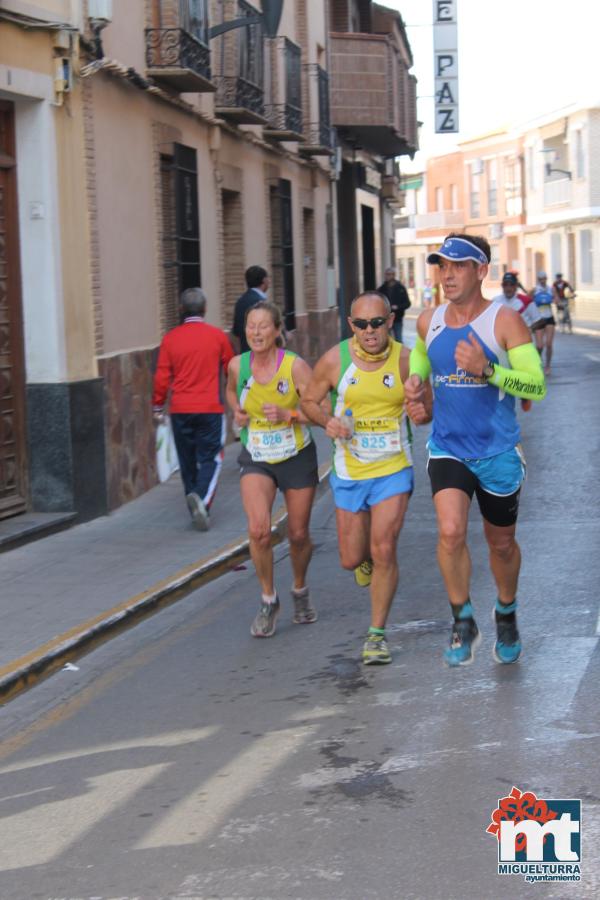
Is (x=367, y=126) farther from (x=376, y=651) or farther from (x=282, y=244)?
(x=376, y=651)

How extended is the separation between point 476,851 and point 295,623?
3.80 meters

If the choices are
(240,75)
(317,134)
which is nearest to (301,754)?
(240,75)

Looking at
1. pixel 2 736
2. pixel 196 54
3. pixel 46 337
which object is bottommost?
pixel 2 736

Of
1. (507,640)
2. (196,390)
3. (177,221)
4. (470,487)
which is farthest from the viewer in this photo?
(177,221)

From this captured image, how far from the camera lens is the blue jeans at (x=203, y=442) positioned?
11625 millimetres

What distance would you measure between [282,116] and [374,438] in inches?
585

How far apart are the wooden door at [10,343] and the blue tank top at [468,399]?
538cm

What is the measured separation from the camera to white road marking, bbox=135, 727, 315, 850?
15.9 ft

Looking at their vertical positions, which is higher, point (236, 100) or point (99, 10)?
point (236, 100)

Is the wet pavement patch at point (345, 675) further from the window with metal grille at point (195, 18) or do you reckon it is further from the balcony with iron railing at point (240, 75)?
the balcony with iron railing at point (240, 75)

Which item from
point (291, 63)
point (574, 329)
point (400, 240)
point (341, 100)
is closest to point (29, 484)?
point (291, 63)

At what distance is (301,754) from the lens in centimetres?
564

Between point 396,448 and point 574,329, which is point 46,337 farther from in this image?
point 574,329

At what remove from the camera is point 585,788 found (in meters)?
5.01
